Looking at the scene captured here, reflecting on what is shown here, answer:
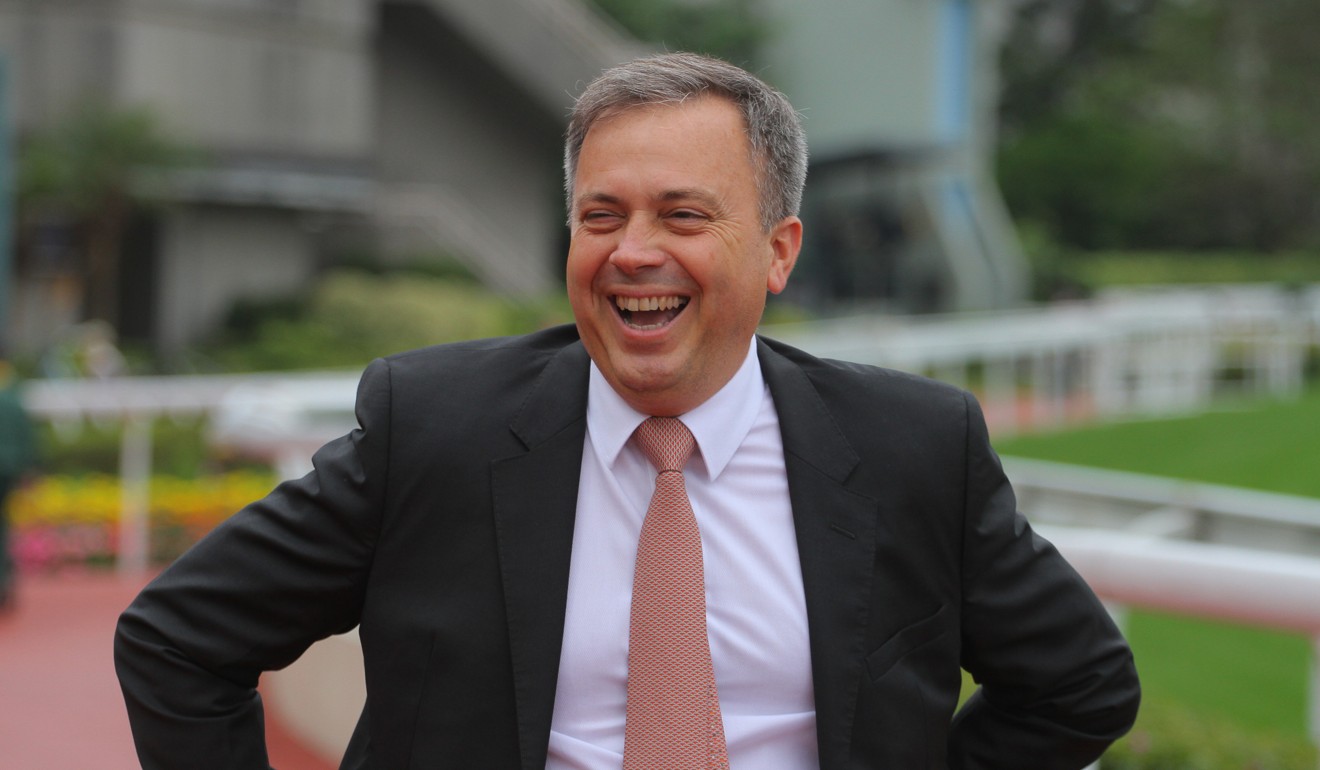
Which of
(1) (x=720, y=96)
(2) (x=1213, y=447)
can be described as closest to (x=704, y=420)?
(1) (x=720, y=96)

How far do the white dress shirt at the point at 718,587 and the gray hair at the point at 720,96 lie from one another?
0.27 meters

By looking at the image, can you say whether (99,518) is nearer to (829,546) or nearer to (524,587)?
(524,587)

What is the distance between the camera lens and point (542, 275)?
885 inches

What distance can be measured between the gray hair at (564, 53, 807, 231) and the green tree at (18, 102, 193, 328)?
1620 cm

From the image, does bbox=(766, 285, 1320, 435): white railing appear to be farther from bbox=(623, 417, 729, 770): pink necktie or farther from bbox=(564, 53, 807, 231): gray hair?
bbox=(623, 417, 729, 770): pink necktie

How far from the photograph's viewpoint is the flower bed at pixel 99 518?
29.6ft

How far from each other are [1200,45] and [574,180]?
1490 inches

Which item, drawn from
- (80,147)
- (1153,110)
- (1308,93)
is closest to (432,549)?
(80,147)

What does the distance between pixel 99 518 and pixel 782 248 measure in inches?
320

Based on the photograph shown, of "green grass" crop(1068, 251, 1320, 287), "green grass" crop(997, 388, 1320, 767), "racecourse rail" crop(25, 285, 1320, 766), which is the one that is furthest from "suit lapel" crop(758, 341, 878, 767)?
"green grass" crop(1068, 251, 1320, 287)

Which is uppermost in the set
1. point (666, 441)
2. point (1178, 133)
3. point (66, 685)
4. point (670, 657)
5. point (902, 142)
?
point (1178, 133)

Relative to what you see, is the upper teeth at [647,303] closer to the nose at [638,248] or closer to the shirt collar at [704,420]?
the nose at [638,248]

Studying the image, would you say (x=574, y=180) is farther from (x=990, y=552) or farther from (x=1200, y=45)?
(x=1200, y=45)

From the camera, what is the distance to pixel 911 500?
204 cm
